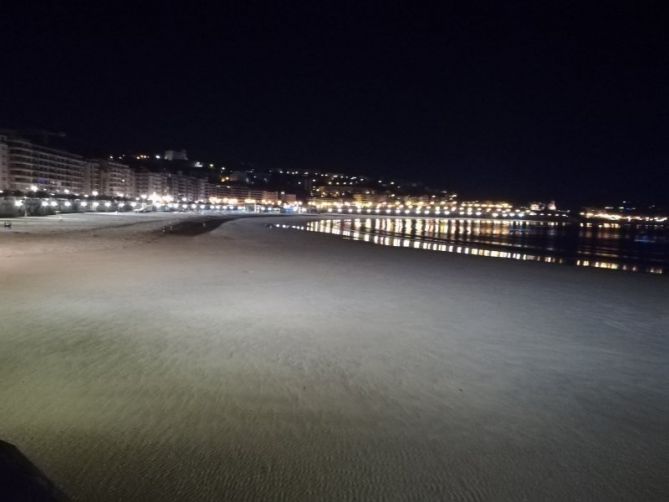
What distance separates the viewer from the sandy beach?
3125 millimetres

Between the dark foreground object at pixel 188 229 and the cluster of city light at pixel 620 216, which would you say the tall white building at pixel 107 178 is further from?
the cluster of city light at pixel 620 216

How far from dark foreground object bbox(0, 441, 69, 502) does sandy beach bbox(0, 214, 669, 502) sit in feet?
2.60

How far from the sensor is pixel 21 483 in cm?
197

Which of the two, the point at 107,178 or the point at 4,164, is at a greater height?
the point at 107,178

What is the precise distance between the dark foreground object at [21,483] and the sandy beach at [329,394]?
792 millimetres

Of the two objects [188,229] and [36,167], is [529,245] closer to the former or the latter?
[188,229]

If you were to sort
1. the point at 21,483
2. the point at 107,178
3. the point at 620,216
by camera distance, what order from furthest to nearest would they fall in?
the point at 620,216
the point at 107,178
the point at 21,483

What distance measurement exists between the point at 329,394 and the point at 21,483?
2.90m

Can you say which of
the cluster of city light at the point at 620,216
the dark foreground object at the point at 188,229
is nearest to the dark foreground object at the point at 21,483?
the dark foreground object at the point at 188,229

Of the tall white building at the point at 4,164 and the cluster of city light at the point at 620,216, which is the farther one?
the cluster of city light at the point at 620,216

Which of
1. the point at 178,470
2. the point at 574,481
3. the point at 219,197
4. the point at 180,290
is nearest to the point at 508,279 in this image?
the point at 180,290

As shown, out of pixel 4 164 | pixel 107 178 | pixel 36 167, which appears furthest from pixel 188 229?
pixel 107 178

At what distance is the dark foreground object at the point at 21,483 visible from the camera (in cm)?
187

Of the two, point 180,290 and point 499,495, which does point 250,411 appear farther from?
point 180,290
